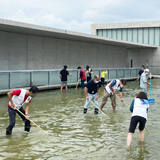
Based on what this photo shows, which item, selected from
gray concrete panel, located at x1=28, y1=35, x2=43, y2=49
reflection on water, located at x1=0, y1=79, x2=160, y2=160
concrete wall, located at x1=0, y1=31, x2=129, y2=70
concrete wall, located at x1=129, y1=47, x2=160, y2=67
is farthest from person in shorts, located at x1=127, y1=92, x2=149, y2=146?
concrete wall, located at x1=129, y1=47, x2=160, y2=67

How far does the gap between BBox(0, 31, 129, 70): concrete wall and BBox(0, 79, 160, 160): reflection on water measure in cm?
1153

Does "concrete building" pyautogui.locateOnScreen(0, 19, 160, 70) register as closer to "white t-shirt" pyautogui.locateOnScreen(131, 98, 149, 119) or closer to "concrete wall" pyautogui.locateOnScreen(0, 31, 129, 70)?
"concrete wall" pyautogui.locateOnScreen(0, 31, 129, 70)

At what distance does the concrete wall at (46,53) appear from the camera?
2325cm

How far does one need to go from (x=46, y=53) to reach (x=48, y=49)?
16.5 inches

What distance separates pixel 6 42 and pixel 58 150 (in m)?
16.9

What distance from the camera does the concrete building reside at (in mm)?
22641

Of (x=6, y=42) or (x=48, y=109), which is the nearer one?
(x=48, y=109)

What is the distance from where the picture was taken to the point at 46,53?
88.9ft

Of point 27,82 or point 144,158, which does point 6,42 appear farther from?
point 144,158

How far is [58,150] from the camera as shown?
7.20m

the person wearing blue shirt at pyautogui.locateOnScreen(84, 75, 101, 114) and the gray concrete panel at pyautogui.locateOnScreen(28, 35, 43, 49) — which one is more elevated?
the gray concrete panel at pyautogui.locateOnScreen(28, 35, 43, 49)

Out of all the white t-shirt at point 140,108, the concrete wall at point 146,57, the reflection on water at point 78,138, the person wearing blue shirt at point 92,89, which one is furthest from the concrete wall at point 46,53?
the white t-shirt at point 140,108

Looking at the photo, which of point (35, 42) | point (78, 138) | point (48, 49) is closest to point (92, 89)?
point (78, 138)

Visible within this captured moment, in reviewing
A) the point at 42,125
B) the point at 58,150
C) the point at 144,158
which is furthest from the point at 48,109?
the point at 144,158
